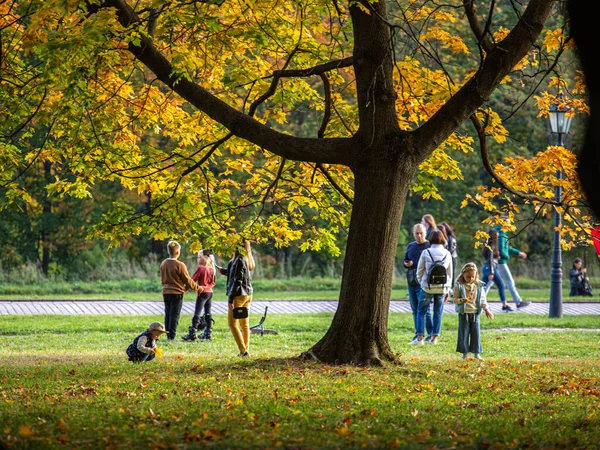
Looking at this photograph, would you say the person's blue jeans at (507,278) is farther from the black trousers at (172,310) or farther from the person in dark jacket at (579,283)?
the black trousers at (172,310)

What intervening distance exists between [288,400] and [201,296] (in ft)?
23.9

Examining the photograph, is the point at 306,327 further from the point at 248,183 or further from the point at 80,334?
the point at 248,183

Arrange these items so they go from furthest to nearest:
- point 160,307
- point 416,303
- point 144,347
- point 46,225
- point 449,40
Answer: point 46,225, point 160,307, point 416,303, point 449,40, point 144,347

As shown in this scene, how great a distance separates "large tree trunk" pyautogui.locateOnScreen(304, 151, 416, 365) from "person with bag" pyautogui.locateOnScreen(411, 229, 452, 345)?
4180mm

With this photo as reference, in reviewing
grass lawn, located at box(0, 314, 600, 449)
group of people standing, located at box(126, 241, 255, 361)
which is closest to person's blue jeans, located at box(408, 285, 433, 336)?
grass lawn, located at box(0, 314, 600, 449)

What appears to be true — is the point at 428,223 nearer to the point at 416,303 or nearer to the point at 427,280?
the point at 416,303

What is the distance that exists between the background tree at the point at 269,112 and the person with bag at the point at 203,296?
2.28m

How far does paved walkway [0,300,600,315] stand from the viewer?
2042 cm

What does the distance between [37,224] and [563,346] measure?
17624 millimetres

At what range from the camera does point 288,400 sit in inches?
336

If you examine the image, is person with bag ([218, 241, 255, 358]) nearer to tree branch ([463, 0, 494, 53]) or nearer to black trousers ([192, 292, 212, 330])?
black trousers ([192, 292, 212, 330])

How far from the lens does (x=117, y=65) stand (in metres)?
11.8

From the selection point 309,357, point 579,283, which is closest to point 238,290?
point 309,357

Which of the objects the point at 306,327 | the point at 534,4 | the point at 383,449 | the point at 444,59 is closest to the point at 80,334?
the point at 306,327
